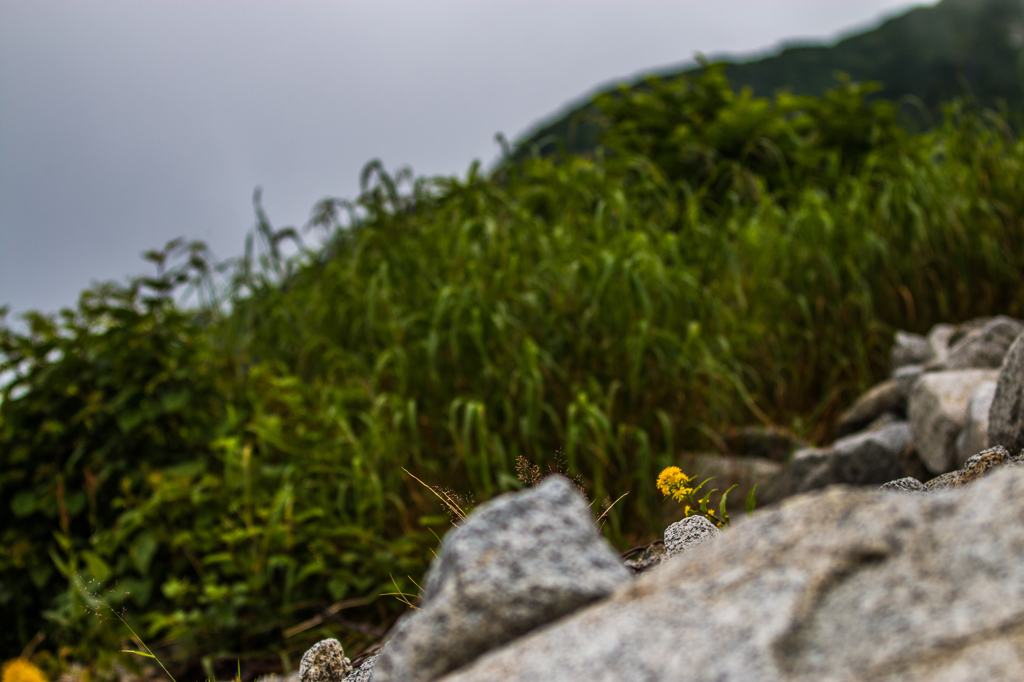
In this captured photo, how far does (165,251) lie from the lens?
3543 mm

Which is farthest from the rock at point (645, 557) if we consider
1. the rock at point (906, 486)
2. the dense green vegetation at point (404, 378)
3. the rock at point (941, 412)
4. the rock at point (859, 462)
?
the rock at point (859, 462)

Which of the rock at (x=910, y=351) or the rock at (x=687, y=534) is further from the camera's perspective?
the rock at (x=910, y=351)

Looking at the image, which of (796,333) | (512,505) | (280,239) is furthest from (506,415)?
(512,505)

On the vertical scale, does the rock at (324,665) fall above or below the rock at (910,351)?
above

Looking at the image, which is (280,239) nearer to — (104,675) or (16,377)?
(16,377)

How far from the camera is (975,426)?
8.01 feet

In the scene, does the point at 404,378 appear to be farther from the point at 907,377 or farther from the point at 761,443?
the point at 907,377

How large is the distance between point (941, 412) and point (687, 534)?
191 cm

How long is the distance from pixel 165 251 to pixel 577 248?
1998 mm

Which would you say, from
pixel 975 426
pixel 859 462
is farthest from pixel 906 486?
pixel 859 462

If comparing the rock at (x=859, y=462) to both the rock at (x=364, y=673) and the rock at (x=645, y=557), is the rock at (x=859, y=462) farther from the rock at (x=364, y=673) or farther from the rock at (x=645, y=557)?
the rock at (x=364, y=673)

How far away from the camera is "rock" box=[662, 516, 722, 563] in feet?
4.20

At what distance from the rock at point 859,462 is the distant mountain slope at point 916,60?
7804mm

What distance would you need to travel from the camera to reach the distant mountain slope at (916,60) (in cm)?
1105
